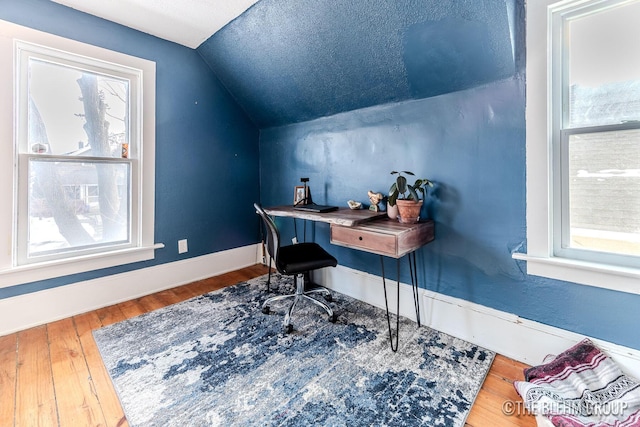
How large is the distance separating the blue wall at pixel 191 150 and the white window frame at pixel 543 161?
2.63m

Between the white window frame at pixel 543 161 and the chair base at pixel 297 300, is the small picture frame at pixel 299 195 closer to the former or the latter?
the chair base at pixel 297 300

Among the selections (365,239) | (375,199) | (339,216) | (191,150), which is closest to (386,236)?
(365,239)

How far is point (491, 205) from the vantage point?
5.69 ft

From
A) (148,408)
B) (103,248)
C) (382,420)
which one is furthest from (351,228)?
(103,248)

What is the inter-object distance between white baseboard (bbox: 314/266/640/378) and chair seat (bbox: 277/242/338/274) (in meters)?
0.49

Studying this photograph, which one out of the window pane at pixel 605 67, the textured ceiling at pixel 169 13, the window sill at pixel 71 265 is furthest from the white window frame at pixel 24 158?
the window pane at pixel 605 67

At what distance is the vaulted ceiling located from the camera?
155cm

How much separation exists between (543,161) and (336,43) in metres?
1.49

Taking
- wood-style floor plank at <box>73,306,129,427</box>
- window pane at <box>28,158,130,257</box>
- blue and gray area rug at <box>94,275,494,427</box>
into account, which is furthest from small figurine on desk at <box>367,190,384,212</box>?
window pane at <box>28,158,130,257</box>

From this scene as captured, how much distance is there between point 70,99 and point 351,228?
2.34 meters

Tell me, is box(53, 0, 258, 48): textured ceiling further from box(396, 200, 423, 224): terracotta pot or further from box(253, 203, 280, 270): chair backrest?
box(396, 200, 423, 224): terracotta pot

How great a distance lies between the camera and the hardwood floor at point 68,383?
127 cm

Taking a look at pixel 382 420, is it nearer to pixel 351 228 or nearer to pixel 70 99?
pixel 351 228

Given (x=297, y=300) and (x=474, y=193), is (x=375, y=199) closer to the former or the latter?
(x=474, y=193)
